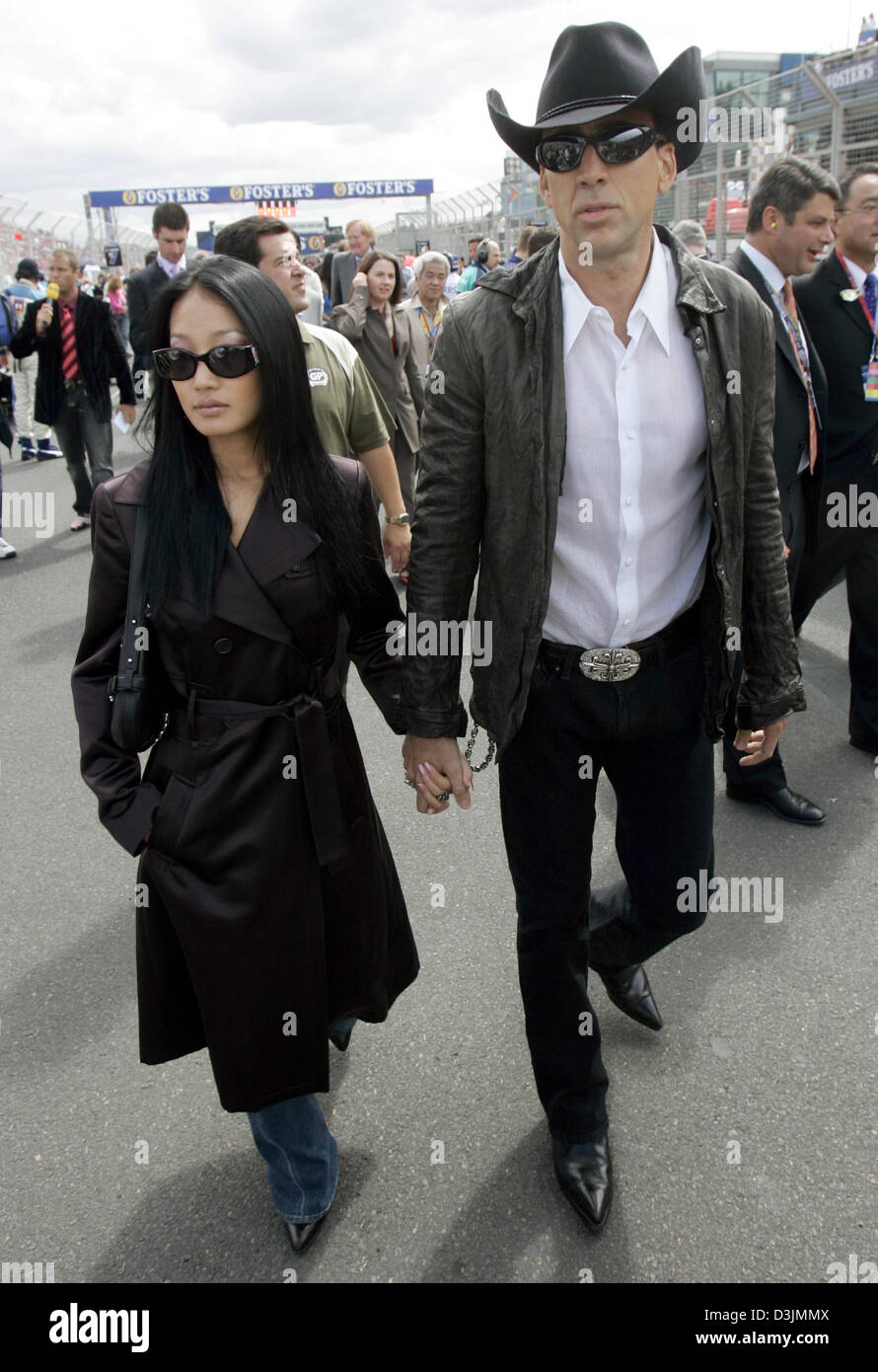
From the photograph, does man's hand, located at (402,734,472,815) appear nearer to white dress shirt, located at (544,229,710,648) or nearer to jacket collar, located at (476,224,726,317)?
white dress shirt, located at (544,229,710,648)

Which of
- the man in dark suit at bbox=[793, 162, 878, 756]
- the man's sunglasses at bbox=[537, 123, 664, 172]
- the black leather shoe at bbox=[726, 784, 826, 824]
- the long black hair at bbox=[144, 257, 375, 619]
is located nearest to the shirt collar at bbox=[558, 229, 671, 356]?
the man's sunglasses at bbox=[537, 123, 664, 172]

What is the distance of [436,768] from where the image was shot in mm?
2027

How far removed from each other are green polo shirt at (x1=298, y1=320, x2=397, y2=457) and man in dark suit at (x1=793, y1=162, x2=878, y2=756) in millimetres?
1801

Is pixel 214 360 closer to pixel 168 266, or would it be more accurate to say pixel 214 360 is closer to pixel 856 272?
pixel 856 272

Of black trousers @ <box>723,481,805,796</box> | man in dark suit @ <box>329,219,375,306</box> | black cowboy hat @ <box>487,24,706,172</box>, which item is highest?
man in dark suit @ <box>329,219,375,306</box>

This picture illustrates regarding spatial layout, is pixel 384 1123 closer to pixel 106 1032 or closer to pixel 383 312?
pixel 106 1032

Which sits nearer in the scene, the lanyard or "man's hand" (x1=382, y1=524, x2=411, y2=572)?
the lanyard

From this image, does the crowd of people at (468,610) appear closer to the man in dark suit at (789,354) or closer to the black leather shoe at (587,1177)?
the black leather shoe at (587,1177)

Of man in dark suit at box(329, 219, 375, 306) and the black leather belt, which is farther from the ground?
man in dark suit at box(329, 219, 375, 306)

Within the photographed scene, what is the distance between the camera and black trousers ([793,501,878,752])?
13.2ft

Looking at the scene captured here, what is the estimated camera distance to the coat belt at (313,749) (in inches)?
72.7

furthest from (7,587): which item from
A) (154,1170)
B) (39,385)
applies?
(154,1170)

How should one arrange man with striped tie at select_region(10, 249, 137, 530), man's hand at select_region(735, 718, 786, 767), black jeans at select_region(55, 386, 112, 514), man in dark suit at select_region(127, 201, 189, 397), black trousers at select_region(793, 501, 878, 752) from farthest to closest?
black jeans at select_region(55, 386, 112, 514)
man with striped tie at select_region(10, 249, 137, 530)
man in dark suit at select_region(127, 201, 189, 397)
black trousers at select_region(793, 501, 878, 752)
man's hand at select_region(735, 718, 786, 767)

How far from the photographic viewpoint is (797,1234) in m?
2.05
